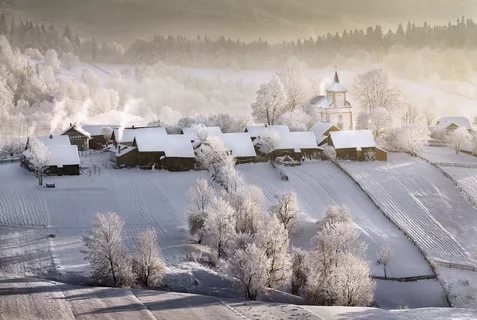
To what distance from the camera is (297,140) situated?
185 feet

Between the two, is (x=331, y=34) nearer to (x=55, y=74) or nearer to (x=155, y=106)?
(x=155, y=106)

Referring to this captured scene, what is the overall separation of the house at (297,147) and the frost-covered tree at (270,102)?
929 cm

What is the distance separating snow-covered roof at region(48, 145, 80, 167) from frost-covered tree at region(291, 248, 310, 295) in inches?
803

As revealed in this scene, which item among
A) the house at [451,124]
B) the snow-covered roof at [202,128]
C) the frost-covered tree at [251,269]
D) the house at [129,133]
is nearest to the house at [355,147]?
the snow-covered roof at [202,128]

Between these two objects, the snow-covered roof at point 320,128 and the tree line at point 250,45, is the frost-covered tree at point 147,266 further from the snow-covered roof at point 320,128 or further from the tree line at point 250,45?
the tree line at point 250,45

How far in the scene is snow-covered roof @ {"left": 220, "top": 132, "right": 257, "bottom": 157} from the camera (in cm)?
5325

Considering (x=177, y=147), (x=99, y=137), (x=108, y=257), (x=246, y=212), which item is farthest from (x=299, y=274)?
(x=99, y=137)

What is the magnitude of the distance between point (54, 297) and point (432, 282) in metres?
21.3

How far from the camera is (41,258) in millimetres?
34656

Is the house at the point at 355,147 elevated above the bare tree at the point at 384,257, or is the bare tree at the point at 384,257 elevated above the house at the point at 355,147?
the house at the point at 355,147

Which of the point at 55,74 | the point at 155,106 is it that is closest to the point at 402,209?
the point at 155,106

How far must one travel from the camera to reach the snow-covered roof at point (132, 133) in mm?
54250

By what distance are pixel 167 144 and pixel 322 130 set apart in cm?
1547

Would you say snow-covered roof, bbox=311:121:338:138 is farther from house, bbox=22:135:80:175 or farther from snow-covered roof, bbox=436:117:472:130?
house, bbox=22:135:80:175
